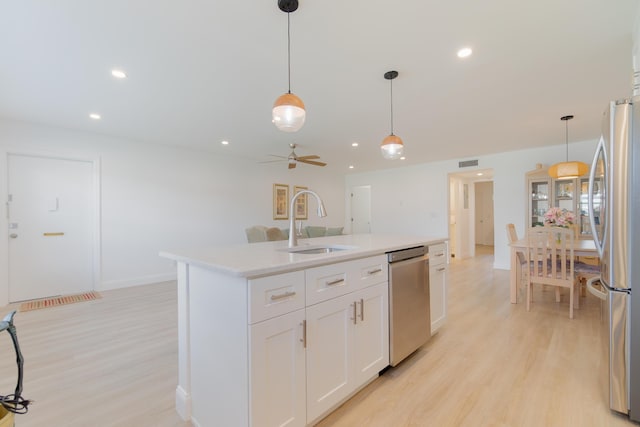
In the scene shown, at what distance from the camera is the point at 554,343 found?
2426 millimetres

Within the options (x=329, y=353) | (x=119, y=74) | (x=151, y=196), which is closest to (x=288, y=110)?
(x=329, y=353)

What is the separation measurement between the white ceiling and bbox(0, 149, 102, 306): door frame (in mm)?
470

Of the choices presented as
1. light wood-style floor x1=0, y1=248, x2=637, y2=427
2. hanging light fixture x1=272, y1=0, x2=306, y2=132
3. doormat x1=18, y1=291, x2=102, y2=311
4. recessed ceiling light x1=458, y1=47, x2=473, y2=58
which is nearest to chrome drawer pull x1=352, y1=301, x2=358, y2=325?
light wood-style floor x1=0, y1=248, x2=637, y2=427

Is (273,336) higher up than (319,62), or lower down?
lower down

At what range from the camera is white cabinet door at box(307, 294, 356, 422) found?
144 centimetres

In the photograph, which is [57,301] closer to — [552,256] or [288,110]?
[288,110]

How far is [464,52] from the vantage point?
2170 mm

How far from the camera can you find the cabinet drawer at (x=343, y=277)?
147 centimetres

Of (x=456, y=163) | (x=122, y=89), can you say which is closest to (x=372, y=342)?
(x=122, y=89)

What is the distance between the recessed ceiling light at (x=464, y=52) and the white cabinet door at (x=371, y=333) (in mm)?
1825

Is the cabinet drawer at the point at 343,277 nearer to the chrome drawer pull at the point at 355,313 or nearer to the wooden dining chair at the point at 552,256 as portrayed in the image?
the chrome drawer pull at the point at 355,313

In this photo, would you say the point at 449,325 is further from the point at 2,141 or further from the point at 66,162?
the point at 2,141

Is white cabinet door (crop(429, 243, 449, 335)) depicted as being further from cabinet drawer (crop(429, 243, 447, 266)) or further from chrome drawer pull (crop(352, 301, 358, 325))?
chrome drawer pull (crop(352, 301, 358, 325))

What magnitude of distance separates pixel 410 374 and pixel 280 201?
5.20m
